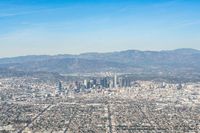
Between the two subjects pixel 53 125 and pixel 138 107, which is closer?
pixel 53 125

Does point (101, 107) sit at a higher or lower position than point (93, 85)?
lower

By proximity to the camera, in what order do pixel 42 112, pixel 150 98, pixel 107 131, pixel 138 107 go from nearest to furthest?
pixel 107 131 → pixel 42 112 → pixel 138 107 → pixel 150 98

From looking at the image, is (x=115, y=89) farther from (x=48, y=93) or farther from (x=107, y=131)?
(x=107, y=131)

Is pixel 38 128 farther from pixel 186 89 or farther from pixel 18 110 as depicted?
pixel 186 89

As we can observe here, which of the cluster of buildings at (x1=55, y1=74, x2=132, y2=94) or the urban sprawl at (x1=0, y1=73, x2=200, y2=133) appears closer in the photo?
the urban sprawl at (x1=0, y1=73, x2=200, y2=133)

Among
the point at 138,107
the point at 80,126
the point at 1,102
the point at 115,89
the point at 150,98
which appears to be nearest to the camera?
the point at 80,126

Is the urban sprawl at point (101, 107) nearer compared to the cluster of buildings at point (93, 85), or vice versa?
the urban sprawl at point (101, 107)

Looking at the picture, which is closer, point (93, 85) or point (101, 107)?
point (101, 107)

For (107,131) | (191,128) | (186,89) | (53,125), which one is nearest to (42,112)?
(53,125)

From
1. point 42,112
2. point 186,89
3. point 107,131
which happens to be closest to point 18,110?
point 42,112
